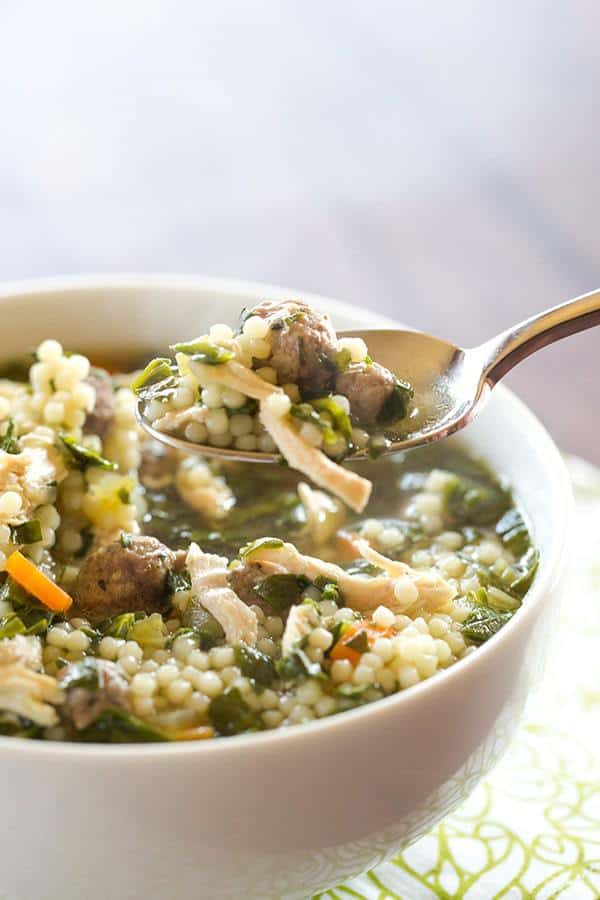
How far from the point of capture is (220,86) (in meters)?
5.75

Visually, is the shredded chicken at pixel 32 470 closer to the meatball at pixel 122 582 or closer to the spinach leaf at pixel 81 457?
the spinach leaf at pixel 81 457

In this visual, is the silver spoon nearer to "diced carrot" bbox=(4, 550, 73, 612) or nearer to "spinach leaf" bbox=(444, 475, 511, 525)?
"diced carrot" bbox=(4, 550, 73, 612)

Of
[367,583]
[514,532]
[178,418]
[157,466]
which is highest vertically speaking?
[178,418]

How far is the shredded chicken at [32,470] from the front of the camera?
2.79 metres

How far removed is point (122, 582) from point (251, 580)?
0.28 meters

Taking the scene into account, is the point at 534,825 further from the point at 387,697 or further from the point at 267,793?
the point at 267,793

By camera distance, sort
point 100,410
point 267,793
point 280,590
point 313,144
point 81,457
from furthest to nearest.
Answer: point 313,144 → point 100,410 → point 81,457 → point 280,590 → point 267,793

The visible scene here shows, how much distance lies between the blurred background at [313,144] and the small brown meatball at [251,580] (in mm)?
2702

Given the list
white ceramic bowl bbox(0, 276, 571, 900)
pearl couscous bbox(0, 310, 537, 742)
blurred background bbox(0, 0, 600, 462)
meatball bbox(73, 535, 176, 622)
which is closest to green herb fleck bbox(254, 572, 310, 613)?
pearl couscous bbox(0, 310, 537, 742)

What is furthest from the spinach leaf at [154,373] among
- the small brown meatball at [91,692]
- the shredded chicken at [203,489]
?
the small brown meatball at [91,692]

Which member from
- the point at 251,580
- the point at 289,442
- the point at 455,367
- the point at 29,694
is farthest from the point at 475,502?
the point at 29,694

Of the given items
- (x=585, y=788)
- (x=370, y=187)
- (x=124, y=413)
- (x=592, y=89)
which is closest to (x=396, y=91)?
(x=370, y=187)

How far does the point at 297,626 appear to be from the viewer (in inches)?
95.3

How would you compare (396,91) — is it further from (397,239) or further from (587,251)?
(587,251)
